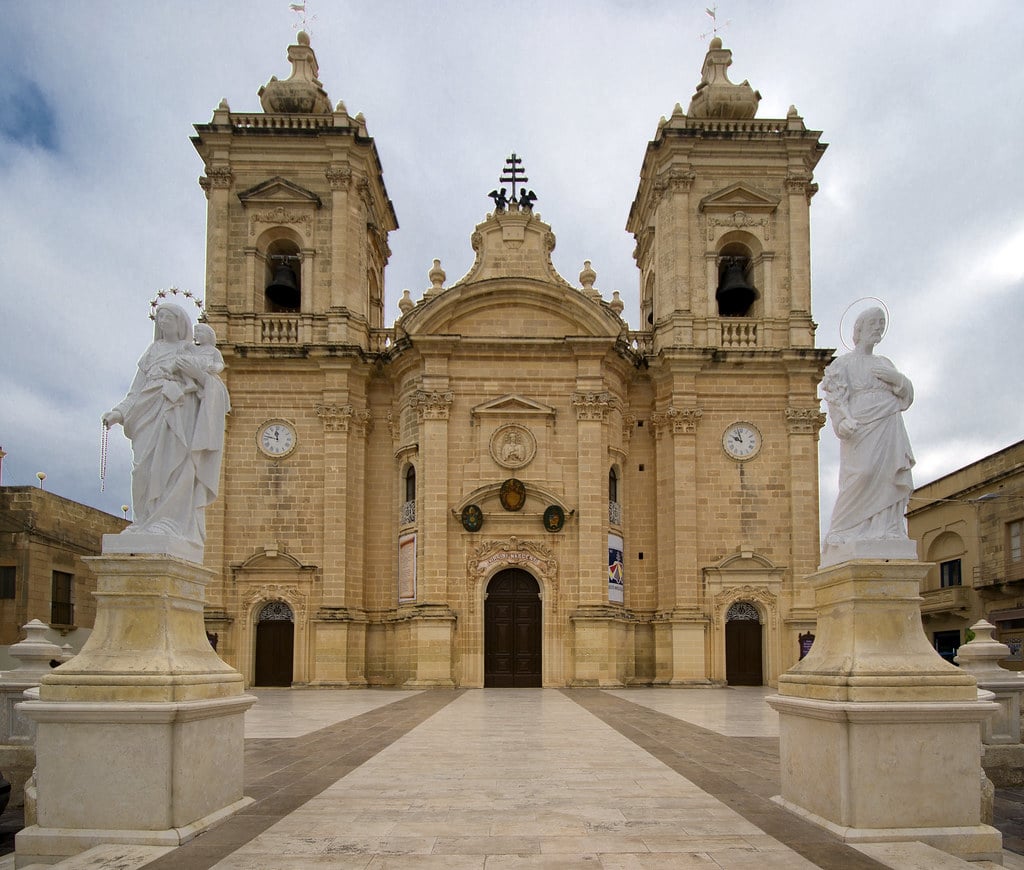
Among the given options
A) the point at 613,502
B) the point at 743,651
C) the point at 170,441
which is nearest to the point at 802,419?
the point at 613,502

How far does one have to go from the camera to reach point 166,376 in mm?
7625

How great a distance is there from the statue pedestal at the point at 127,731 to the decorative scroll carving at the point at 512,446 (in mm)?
19532

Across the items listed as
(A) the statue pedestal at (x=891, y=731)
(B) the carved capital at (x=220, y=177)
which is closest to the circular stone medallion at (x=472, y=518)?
(B) the carved capital at (x=220, y=177)

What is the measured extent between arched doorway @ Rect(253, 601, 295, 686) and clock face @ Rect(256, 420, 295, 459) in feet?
13.3

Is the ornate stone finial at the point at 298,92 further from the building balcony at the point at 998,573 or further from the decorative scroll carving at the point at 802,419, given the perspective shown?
the building balcony at the point at 998,573

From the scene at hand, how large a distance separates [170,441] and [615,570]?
66.3 feet

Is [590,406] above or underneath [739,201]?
underneath

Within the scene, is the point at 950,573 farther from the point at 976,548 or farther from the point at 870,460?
the point at 870,460

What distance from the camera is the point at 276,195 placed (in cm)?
2822

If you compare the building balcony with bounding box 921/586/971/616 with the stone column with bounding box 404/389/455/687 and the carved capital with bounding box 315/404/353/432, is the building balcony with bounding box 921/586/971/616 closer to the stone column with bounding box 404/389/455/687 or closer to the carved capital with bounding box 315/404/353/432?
the stone column with bounding box 404/389/455/687

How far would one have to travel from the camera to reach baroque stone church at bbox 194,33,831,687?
26.2m

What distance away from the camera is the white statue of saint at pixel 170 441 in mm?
7430

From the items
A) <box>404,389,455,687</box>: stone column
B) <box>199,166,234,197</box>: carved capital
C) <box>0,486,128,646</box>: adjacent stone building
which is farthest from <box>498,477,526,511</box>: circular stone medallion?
<box>0,486,128,646</box>: adjacent stone building

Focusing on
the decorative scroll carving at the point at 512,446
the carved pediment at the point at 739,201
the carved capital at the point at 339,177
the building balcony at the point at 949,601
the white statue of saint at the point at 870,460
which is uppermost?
the carved capital at the point at 339,177
